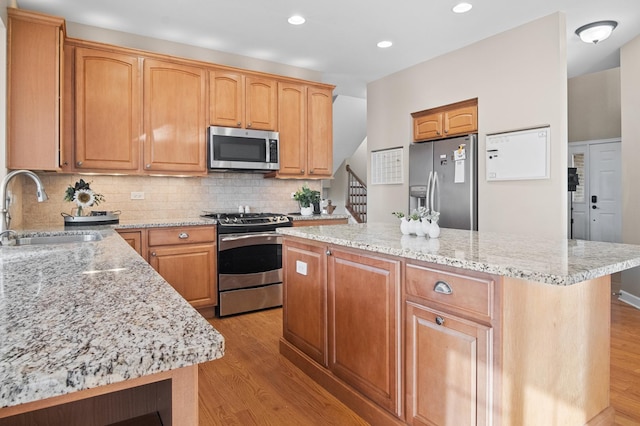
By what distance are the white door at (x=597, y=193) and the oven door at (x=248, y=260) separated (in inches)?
211

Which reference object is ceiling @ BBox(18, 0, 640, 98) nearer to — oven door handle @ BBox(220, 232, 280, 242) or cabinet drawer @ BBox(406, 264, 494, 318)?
oven door handle @ BBox(220, 232, 280, 242)

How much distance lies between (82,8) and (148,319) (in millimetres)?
3524

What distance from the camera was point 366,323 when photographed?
1959 millimetres

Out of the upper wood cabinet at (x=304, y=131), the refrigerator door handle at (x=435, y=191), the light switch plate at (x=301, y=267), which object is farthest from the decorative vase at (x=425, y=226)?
the upper wood cabinet at (x=304, y=131)

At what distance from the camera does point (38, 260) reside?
137 cm

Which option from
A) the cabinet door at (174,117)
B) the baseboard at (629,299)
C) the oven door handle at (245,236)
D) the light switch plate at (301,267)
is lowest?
the baseboard at (629,299)

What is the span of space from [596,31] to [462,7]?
4.32 feet

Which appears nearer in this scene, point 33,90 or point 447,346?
point 447,346

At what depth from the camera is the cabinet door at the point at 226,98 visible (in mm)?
3859

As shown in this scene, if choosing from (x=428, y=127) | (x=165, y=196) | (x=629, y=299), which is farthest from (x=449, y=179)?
(x=165, y=196)

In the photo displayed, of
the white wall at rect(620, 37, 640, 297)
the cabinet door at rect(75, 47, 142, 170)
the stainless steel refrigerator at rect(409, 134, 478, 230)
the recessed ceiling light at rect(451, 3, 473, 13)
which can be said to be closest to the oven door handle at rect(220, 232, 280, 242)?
the cabinet door at rect(75, 47, 142, 170)

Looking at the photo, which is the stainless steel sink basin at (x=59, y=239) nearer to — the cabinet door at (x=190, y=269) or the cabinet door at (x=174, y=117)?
the cabinet door at (x=190, y=269)

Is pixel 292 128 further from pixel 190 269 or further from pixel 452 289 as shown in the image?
pixel 452 289

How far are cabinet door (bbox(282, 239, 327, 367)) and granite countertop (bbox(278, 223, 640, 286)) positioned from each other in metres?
0.20
